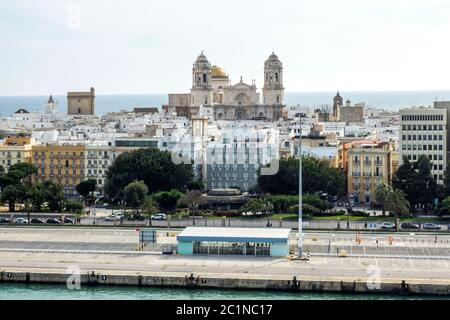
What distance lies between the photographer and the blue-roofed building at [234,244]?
1142 inches

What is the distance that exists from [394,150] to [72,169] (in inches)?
621

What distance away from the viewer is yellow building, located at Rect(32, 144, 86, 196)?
49.2m

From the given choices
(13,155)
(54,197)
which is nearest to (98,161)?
(13,155)

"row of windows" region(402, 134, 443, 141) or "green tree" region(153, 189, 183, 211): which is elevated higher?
"row of windows" region(402, 134, 443, 141)

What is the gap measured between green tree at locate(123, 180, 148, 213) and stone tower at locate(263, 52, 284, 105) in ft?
146

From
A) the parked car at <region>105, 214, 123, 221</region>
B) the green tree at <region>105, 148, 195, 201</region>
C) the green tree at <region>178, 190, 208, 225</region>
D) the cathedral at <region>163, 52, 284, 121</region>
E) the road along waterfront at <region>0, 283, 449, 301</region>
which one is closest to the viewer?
the road along waterfront at <region>0, 283, 449, 301</region>

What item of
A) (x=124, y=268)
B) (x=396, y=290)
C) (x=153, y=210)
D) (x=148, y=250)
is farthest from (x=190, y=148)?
Result: (x=396, y=290)

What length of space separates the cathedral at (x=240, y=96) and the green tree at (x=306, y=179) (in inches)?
1531

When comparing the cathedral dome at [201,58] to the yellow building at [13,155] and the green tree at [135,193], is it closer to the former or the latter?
the yellow building at [13,155]

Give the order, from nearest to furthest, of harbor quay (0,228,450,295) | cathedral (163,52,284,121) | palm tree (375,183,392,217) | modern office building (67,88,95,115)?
harbor quay (0,228,450,295)
palm tree (375,183,392,217)
cathedral (163,52,284,121)
modern office building (67,88,95,115)

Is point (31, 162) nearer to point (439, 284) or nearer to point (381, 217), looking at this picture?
point (381, 217)

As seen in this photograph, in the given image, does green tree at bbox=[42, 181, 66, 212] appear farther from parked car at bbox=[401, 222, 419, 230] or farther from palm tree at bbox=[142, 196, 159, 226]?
parked car at bbox=[401, 222, 419, 230]

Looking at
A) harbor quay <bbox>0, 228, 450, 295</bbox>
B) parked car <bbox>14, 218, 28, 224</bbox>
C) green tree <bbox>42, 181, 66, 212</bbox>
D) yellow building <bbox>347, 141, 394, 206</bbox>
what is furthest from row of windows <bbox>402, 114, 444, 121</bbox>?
parked car <bbox>14, 218, 28, 224</bbox>

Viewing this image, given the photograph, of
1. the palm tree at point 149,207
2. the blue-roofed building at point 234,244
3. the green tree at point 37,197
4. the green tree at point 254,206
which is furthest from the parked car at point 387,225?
the green tree at point 37,197
